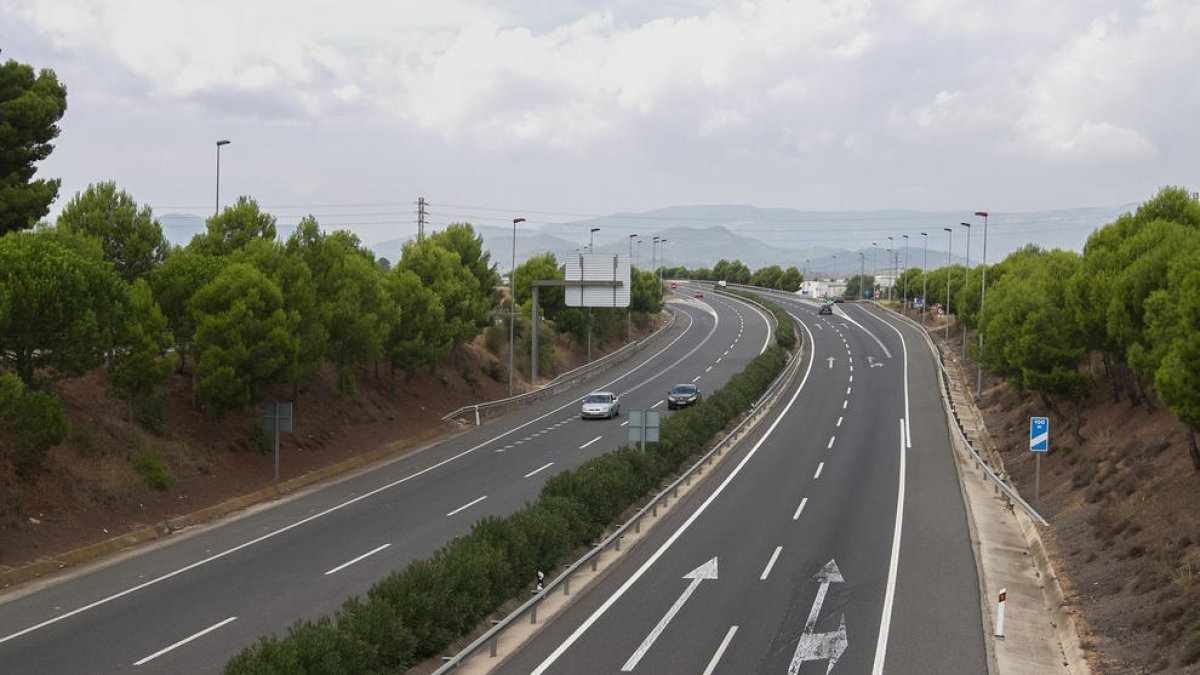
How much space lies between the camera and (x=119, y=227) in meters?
36.5

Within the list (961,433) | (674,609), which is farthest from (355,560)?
(961,433)

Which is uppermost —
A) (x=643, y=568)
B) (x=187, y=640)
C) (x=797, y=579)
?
(x=797, y=579)

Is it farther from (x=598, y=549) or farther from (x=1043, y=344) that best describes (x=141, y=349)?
(x=1043, y=344)

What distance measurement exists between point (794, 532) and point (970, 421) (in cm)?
2580

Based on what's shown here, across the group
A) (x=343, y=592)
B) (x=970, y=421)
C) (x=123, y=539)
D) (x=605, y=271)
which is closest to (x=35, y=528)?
(x=123, y=539)

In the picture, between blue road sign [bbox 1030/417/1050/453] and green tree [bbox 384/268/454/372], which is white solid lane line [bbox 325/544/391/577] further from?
green tree [bbox 384/268/454/372]

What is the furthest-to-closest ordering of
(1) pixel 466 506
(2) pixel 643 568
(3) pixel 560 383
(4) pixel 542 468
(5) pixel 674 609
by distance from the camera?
1. (3) pixel 560 383
2. (4) pixel 542 468
3. (1) pixel 466 506
4. (2) pixel 643 568
5. (5) pixel 674 609

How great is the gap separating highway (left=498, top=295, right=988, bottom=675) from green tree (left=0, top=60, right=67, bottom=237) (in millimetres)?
24493

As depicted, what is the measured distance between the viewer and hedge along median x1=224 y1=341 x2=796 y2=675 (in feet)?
44.7

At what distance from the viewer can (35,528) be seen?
81.8ft

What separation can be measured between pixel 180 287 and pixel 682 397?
2914 cm

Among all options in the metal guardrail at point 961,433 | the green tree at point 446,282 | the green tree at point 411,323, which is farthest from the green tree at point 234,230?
the metal guardrail at point 961,433

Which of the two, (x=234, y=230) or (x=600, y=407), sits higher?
(x=234, y=230)

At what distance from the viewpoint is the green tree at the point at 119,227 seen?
35.8 meters
